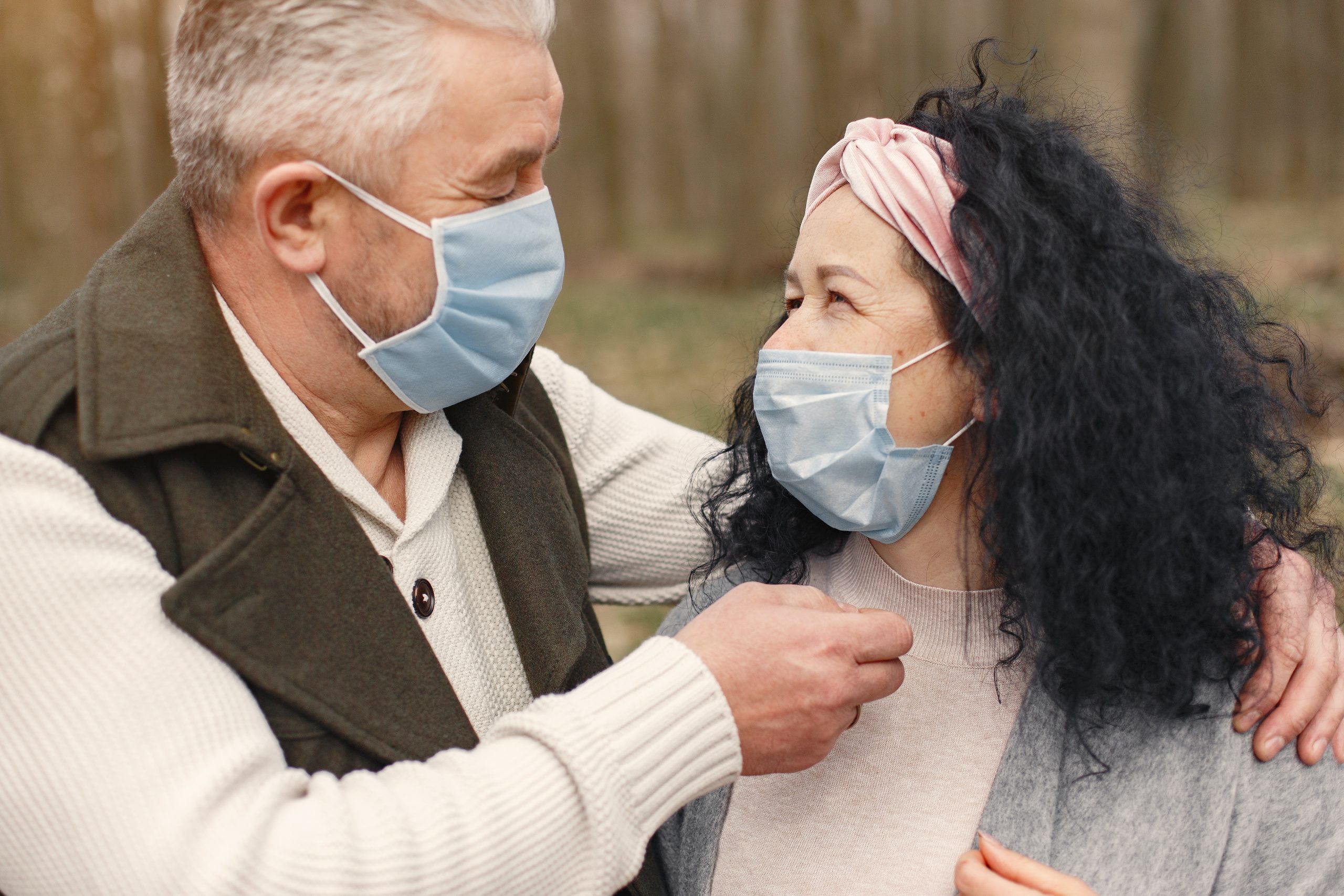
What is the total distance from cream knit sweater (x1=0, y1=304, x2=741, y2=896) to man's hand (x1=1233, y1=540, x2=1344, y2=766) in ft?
2.58

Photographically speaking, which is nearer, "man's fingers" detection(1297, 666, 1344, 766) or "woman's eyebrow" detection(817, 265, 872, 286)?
"man's fingers" detection(1297, 666, 1344, 766)

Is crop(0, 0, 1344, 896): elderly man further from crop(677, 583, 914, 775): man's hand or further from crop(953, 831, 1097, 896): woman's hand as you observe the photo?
crop(953, 831, 1097, 896): woman's hand

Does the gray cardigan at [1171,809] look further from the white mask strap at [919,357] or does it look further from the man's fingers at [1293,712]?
the white mask strap at [919,357]

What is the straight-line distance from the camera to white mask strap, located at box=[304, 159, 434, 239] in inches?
74.5

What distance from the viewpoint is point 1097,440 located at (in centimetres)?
178

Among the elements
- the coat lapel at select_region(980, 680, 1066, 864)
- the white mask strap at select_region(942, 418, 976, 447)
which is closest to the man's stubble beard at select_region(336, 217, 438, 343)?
the white mask strap at select_region(942, 418, 976, 447)

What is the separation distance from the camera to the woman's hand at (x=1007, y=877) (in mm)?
1678

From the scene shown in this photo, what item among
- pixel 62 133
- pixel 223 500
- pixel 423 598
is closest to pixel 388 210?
pixel 223 500

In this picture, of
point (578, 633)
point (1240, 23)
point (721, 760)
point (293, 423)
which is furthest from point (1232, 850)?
point (1240, 23)

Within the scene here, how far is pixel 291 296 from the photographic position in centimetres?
199

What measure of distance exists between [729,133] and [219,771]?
15.8 meters

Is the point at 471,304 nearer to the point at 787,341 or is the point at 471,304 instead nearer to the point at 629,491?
the point at 787,341

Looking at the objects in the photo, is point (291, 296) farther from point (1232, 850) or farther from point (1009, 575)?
point (1232, 850)

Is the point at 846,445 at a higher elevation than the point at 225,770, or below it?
higher
